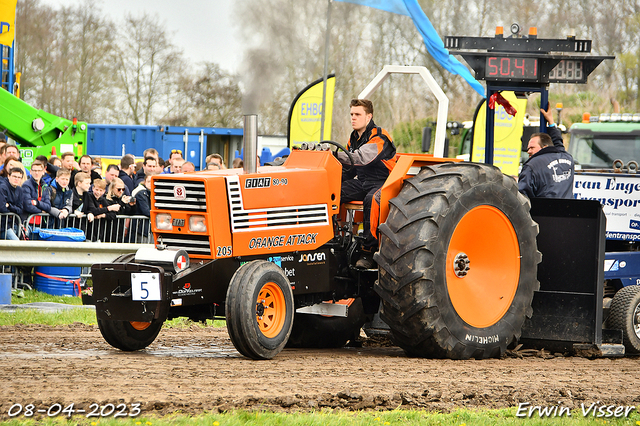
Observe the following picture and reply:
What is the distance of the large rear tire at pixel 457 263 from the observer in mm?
6441

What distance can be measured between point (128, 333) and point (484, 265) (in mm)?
3177

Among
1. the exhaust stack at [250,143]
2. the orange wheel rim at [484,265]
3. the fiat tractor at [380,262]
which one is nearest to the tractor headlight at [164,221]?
the fiat tractor at [380,262]

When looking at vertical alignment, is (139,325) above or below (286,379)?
above

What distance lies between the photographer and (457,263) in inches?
270

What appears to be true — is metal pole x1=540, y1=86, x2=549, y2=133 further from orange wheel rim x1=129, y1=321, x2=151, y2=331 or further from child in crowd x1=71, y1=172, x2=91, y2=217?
child in crowd x1=71, y1=172, x2=91, y2=217

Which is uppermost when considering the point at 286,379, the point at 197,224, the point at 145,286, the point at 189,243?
the point at 197,224

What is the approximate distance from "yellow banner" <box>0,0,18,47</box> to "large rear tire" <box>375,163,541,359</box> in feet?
35.9

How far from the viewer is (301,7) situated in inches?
494

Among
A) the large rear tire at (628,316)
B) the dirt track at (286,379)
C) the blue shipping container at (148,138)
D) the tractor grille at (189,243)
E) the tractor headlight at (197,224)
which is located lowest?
the dirt track at (286,379)

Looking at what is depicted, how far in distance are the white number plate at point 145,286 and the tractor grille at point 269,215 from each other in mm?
781

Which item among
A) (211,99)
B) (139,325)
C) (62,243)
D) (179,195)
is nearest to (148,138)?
(211,99)

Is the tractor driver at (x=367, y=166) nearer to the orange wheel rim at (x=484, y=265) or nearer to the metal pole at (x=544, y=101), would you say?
the orange wheel rim at (x=484, y=265)

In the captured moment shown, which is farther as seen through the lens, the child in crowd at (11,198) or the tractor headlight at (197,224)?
the child in crowd at (11,198)

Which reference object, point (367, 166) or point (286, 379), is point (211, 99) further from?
point (286, 379)
